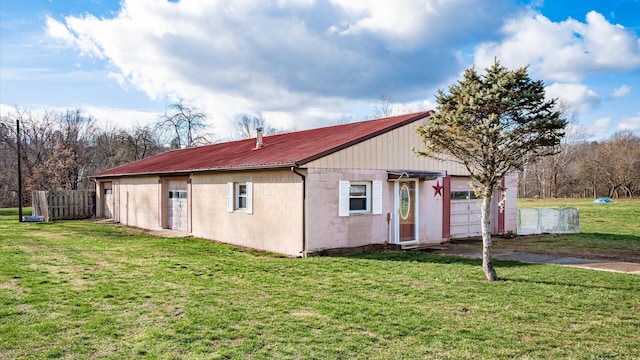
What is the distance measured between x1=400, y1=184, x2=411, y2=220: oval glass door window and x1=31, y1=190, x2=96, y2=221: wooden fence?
18.3 meters

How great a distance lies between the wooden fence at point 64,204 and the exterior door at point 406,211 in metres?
18.3

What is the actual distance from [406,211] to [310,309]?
7608 millimetres

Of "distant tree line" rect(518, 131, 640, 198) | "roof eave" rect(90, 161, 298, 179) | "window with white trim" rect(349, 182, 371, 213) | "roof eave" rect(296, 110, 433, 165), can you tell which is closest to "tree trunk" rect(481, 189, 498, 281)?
"roof eave" rect(296, 110, 433, 165)

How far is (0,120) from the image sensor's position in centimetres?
3734

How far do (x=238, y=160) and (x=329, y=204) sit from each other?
4154mm

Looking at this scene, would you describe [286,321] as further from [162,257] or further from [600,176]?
[600,176]

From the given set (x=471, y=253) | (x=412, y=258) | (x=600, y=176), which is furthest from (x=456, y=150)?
(x=600, y=176)

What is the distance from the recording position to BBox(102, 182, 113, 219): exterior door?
23.9 meters

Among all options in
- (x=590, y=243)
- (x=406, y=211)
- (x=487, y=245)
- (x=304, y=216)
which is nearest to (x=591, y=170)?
(x=590, y=243)

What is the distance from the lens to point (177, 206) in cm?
1809

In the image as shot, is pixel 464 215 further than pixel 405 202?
Yes

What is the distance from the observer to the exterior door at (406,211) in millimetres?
13273

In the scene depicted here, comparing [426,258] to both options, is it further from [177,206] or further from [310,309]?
[177,206]

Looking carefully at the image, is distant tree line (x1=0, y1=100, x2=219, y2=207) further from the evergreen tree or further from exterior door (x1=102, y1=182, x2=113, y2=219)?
the evergreen tree
